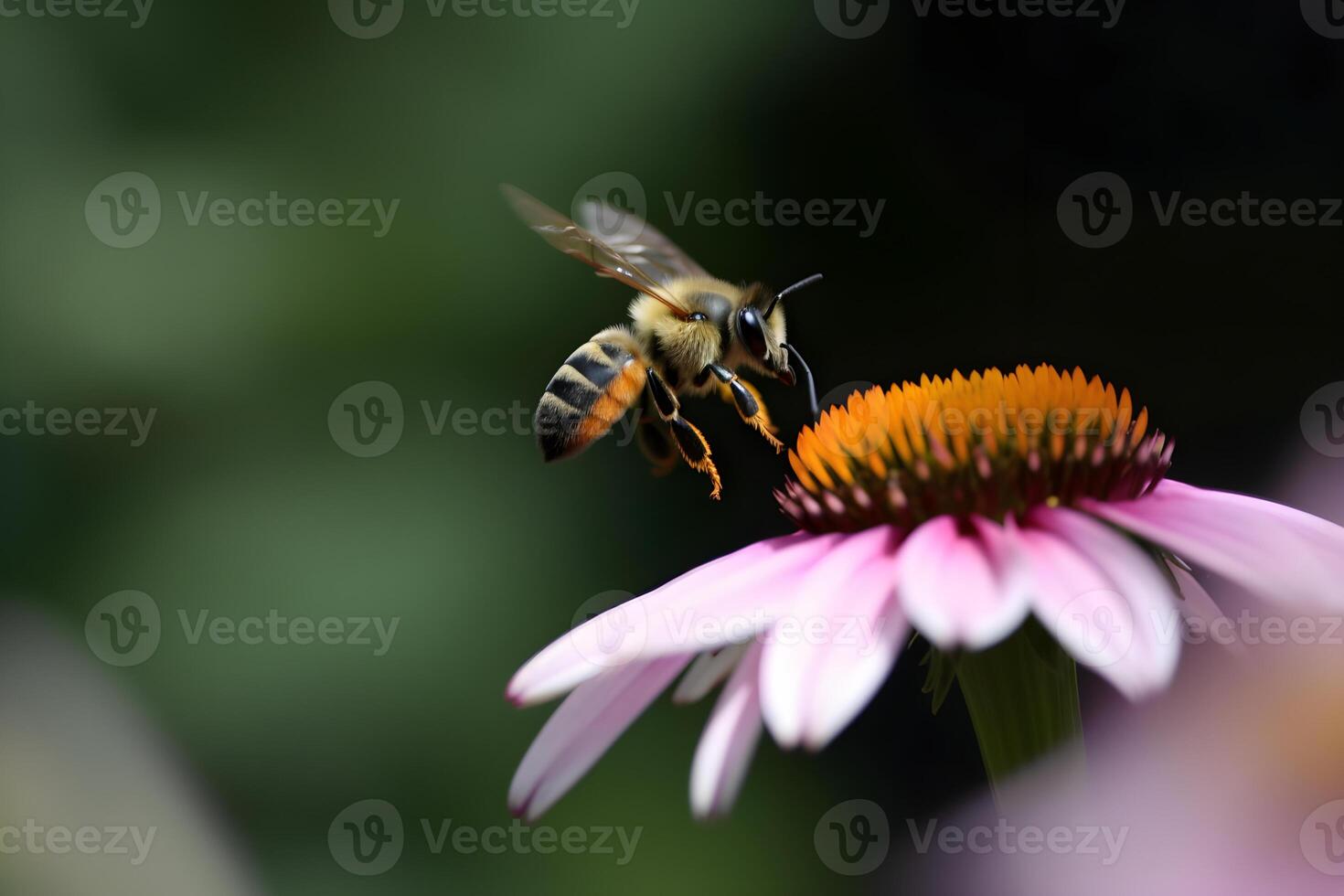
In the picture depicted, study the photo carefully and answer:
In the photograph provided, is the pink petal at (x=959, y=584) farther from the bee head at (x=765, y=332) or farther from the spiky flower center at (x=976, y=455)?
the bee head at (x=765, y=332)

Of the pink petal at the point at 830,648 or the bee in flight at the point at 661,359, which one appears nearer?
the pink petal at the point at 830,648

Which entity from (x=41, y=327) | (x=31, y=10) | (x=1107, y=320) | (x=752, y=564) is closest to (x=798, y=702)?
(x=752, y=564)

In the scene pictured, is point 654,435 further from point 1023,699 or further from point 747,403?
point 1023,699

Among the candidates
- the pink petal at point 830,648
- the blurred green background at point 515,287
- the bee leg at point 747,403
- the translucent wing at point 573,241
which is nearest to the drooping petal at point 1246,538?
the pink petal at point 830,648

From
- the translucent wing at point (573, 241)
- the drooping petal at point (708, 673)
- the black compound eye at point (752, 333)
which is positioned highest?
the translucent wing at point (573, 241)

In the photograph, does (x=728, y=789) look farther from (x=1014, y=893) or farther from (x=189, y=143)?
(x=189, y=143)

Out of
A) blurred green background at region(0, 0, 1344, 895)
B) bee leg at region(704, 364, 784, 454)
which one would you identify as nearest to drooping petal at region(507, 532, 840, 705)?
bee leg at region(704, 364, 784, 454)

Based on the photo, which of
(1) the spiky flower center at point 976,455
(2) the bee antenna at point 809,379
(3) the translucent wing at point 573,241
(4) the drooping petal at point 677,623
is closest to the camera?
(4) the drooping petal at point 677,623
